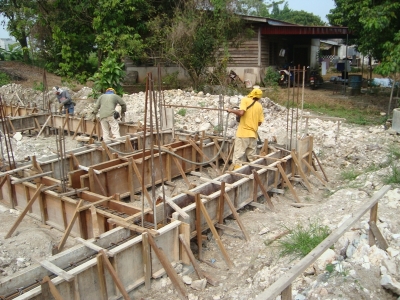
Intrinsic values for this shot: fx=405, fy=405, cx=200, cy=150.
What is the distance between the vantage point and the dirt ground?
166 inches

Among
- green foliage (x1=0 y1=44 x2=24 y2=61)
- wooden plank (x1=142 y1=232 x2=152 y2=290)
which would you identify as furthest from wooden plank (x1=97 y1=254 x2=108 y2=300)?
green foliage (x1=0 y1=44 x2=24 y2=61)

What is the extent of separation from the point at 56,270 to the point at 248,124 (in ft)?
16.7

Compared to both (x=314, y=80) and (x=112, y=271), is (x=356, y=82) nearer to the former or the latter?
(x=314, y=80)

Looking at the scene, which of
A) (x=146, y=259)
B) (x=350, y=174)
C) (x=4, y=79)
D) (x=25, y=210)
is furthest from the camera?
(x=4, y=79)

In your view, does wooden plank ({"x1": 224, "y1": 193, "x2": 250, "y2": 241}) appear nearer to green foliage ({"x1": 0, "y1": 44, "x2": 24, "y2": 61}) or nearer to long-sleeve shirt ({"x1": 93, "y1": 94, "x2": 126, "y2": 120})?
long-sleeve shirt ({"x1": 93, "y1": 94, "x2": 126, "y2": 120})

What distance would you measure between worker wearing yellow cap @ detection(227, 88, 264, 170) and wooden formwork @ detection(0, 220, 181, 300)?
353 cm

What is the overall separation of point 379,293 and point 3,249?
500 cm

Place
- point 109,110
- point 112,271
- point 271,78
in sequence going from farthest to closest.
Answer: point 271,78 < point 109,110 < point 112,271

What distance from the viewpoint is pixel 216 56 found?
1947 cm

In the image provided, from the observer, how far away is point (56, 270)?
4.31 meters

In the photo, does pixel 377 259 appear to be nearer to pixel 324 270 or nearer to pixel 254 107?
pixel 324 270

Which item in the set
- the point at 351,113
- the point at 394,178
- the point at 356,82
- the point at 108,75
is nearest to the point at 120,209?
the point at 394,178

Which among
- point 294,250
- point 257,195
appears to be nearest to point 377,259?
point 294,250

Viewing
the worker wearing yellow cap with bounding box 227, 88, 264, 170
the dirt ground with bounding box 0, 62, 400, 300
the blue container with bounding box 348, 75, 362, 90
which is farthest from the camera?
the blue container with bounding box 348, 75, 362, 90
